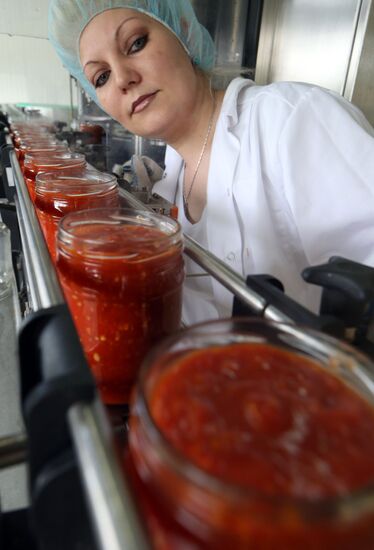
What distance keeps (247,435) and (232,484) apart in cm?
4

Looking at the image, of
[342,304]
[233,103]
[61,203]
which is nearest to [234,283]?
[342,304]

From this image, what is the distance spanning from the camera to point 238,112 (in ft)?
3.04

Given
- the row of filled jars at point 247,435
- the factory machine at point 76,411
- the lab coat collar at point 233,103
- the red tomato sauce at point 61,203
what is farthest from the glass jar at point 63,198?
the lab coat collar at point 233,103

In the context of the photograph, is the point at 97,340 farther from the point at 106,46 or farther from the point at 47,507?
the point at 106,46

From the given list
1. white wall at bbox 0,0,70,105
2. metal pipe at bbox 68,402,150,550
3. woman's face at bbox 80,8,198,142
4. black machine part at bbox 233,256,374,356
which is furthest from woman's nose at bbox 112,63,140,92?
white wall at bbox 0,0,70,105

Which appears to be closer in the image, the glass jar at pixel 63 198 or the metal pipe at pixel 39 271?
the metal pipe at pixel 39 271

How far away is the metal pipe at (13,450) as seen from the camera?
28 cm

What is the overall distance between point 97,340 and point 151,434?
22 cm

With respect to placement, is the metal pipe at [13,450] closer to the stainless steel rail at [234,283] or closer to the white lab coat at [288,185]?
the stainless steel rail at [234,283]

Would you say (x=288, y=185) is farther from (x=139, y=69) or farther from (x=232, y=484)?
(x=232, y=484)

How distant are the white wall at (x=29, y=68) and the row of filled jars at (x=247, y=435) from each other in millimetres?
6412

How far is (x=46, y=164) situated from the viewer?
0.87m

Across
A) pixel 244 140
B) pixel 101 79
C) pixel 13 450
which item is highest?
pixel 101 79

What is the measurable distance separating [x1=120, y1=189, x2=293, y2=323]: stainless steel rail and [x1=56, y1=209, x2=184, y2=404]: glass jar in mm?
52
